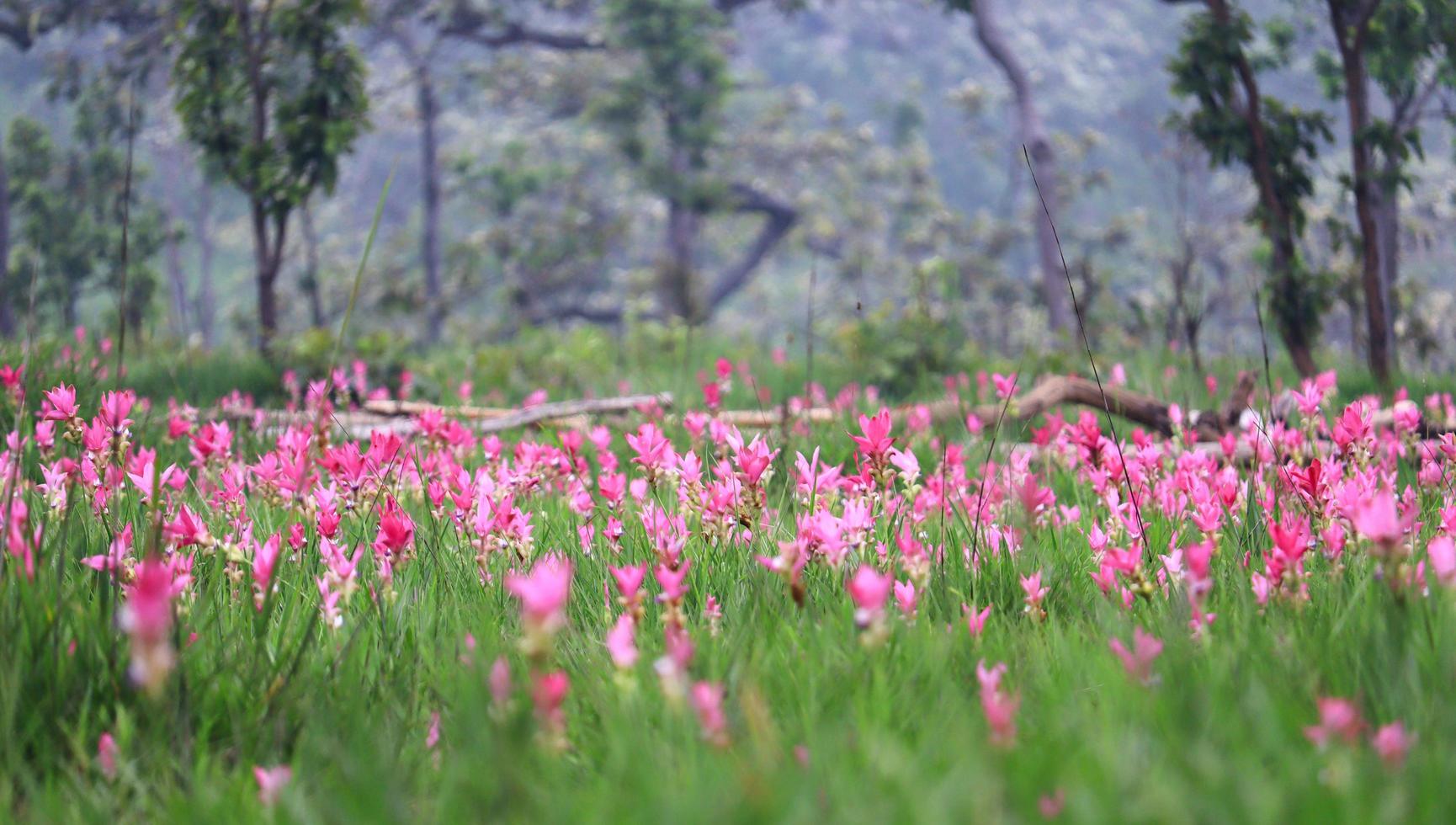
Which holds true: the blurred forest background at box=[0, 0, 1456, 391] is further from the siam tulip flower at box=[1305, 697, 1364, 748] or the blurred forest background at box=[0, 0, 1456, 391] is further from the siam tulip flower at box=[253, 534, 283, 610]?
the siam tulip flower at box=[1305, 697, 1364, 748]

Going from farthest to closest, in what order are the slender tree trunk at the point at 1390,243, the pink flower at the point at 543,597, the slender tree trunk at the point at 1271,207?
the slender tree trunk at the point at 1390,243, the slender tree trunk at the point at 1271,207, the pink flower at the point at 543,597

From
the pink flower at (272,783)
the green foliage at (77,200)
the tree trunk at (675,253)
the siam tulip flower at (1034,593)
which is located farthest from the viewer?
the tree trunk at (675,253)

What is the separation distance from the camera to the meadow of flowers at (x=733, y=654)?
130 centimetres

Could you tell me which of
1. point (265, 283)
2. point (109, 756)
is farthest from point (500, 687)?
point (265, 283)

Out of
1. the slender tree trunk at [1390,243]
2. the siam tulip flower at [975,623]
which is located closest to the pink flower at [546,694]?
the siam tulip flower at [975,623]

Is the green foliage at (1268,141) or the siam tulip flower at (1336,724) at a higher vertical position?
the green foliage at (1268,141)

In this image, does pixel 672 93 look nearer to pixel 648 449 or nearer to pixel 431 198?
pixel 431 198

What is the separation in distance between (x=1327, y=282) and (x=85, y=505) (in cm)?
740

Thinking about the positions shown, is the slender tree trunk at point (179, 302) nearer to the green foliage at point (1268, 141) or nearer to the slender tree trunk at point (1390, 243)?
the green foliage at point (1268, 141)

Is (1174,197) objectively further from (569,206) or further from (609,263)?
(569,206)

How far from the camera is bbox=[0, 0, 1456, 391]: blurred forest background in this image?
24.8ft

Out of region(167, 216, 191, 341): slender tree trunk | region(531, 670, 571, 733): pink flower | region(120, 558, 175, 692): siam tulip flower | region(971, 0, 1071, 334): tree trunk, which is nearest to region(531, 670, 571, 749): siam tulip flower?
region(531, 670, 571, 733): pink flower

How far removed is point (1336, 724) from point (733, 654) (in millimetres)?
841

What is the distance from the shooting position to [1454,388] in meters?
6.32
